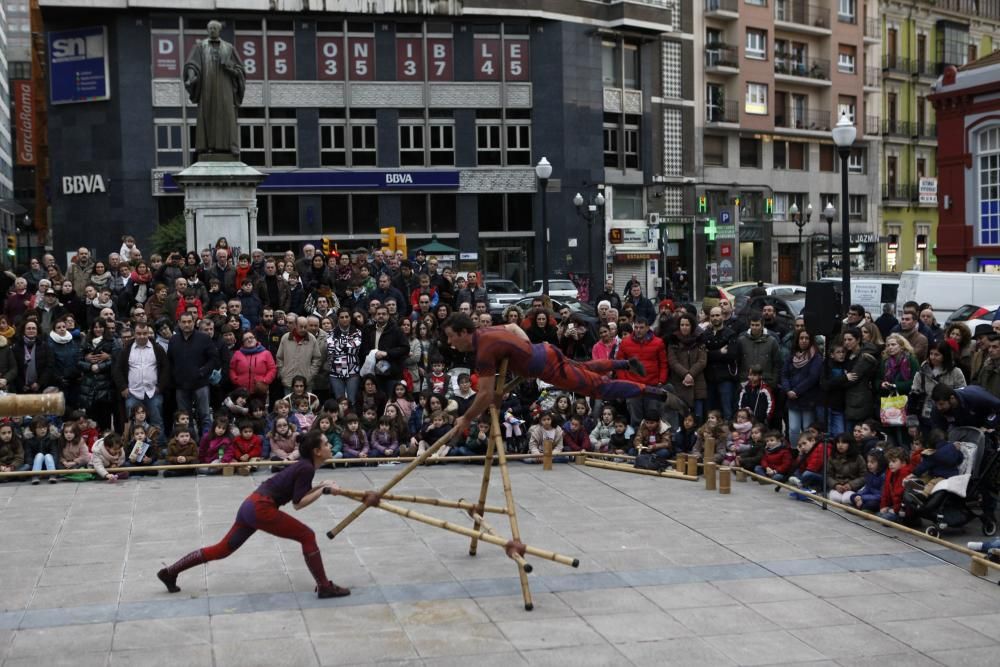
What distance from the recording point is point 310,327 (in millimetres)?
16719

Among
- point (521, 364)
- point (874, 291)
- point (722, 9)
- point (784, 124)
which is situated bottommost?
point (521, 364)

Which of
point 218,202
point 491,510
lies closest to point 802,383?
point 491,510

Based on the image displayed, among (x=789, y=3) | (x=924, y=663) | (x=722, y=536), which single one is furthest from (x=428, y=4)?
(x=924, y=663)

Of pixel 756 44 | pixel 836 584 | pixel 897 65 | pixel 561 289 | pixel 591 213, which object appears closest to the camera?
pixel 836 584

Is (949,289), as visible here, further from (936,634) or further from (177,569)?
(177,569)

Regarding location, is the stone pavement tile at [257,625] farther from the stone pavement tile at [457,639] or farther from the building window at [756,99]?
the building window at [756,99]

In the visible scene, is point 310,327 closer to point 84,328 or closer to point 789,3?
point 84,328

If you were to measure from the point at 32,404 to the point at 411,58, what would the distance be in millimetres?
43631

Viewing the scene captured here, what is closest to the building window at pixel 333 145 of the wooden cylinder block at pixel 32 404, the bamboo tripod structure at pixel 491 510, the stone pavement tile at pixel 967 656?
the bamboo tripod structure at pixel 491 510

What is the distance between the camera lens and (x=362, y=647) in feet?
26.6

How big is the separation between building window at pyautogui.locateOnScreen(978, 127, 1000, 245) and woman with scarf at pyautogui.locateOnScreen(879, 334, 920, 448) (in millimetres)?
22637

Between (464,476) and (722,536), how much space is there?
428 centimetres

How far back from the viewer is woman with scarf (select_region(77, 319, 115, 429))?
15.8 metres

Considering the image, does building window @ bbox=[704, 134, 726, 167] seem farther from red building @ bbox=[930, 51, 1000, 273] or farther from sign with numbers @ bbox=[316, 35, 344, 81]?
red building @ bbox=[930, 51, 1000, 273]
